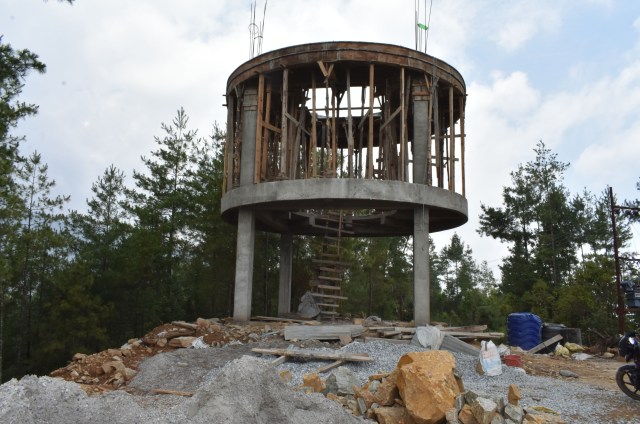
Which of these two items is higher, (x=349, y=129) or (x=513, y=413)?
(x=349, y=129)

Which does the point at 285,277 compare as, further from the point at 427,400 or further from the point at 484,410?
the point at 484,410

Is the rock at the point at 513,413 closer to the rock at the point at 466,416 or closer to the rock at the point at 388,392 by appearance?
the rock at the point at 466,416

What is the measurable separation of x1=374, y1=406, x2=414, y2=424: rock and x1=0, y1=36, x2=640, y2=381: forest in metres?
18.6

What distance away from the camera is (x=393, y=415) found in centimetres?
696

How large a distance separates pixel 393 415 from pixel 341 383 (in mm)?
1500

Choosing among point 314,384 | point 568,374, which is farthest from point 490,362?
point 314,384

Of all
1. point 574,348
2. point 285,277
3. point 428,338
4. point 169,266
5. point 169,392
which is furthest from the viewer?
point 169,266

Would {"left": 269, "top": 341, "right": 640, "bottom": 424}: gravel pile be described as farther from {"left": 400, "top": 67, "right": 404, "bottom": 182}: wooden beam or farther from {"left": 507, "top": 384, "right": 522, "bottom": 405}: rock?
{"left": 400, "top": 67, "right": 404, "bottom": 182}: wooden beam

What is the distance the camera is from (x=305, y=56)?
1523 centimetres

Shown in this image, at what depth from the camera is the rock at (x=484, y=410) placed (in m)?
6.32

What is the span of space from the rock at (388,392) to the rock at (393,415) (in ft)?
0.70

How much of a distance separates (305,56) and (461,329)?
9.25 m

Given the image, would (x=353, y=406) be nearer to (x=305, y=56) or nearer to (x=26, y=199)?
(x=305, y=56)

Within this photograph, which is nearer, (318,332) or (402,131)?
(318,332)
